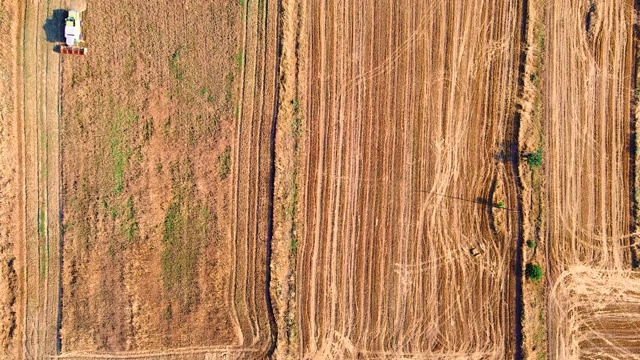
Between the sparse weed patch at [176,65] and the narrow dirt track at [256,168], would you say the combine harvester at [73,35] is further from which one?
the narrow dirt track at [256,168]

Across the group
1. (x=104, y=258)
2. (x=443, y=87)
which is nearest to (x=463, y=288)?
(x=443, y=87)

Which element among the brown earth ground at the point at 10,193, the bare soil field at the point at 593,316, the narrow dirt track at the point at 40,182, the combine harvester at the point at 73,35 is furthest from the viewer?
the bare soil field at the point at 593,316

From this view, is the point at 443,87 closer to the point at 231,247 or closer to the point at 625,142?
the point at 625,142

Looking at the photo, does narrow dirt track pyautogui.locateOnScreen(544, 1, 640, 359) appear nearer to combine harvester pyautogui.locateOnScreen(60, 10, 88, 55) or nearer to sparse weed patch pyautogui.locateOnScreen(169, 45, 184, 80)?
sparse weed patch pyautogui.locateOnScreen(169, 45, 184, 80)

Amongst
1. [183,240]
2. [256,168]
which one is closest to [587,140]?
[256,168]

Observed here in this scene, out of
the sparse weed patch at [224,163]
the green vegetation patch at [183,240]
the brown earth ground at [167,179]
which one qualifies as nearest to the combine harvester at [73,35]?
the brown earth ground at [167,179]

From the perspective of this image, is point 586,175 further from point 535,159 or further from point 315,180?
point 315,180
